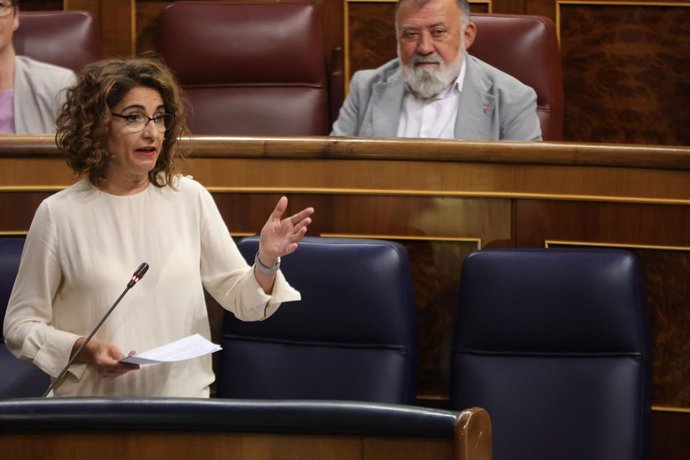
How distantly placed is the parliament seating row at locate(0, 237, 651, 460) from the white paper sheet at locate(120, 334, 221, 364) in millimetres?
176

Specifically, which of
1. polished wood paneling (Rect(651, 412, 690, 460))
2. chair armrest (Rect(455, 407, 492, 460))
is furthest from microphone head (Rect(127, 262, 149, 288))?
polished wood paneling (Rect(651, 412, 690, 460))

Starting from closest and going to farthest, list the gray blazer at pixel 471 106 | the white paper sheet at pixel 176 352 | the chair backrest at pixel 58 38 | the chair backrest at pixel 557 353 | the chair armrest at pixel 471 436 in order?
the chair armrest at pixel 471 436 → the white paper sheet at pixel 176 352 → the chair backrest at pixel 557 353 → the gray blazer at pixel 471 106 → the chair backrest at pixel 58 38

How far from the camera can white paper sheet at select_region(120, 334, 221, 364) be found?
2.42 ft

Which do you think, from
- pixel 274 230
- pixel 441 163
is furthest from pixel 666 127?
pixel 274 230

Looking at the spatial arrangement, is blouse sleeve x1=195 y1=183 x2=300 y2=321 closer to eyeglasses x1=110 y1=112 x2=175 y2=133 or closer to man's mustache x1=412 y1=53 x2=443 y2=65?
eyeglasses x1=110 y1=112 x2=175 y2=133

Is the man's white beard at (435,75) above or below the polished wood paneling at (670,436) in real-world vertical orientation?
above

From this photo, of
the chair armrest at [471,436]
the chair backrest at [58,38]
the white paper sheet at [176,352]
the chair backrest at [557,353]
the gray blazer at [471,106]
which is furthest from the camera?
the chair backrest at [58,38]

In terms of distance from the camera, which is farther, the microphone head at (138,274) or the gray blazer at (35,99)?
the gray blazer at (35,99)

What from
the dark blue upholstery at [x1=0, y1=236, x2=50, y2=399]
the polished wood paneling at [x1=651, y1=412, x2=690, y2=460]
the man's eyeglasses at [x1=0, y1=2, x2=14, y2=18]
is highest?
the man's eyeglasses at [x1=0, y1=2, x2=14, y2=18]

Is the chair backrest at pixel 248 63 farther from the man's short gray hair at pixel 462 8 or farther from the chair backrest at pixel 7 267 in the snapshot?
the chair backrest at pixel 7 267

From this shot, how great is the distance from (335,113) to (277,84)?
0.09m

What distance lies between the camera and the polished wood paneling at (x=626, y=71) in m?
1.44

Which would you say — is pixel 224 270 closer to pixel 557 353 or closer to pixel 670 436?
pixel 557 353

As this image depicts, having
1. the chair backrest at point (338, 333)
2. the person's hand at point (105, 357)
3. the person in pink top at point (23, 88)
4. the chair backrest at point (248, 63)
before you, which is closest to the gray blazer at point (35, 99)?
the person in pink top at point (23, 88)
